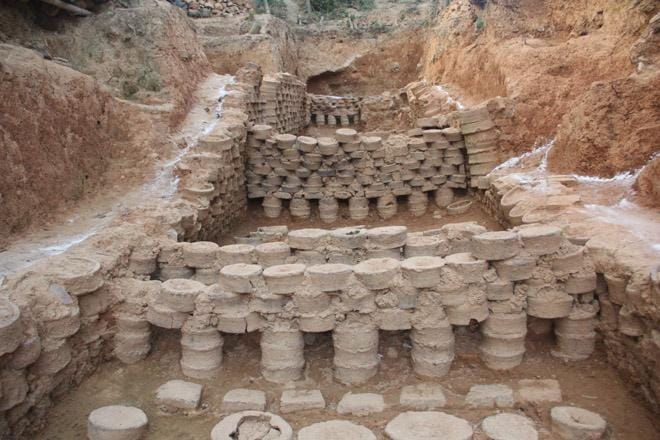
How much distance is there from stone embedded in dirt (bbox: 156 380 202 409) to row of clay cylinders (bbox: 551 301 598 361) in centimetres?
296

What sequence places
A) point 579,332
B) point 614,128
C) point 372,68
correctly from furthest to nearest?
point 372,68 < point 614,128 < point 579,332

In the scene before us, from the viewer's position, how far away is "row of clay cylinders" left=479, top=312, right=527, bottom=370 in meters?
4.01

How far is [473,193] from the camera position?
26.6 feet

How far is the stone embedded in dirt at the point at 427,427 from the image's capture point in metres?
3.46

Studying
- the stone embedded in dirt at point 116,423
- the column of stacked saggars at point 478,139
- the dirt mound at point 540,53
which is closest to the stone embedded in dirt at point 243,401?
the stone embedded in dirt at point 116,423

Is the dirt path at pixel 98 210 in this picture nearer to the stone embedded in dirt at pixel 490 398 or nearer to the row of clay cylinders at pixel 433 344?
the row of clay cylinders at pixel 433 344

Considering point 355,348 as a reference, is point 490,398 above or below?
below

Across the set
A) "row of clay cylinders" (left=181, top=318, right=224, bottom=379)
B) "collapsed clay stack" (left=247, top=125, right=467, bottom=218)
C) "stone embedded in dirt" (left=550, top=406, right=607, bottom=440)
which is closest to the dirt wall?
"collapsed clay stack" (left=247, top=125, right=467, bottom=218)

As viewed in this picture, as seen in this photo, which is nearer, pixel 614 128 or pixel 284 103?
pixel 614 128

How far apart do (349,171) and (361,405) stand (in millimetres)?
4897

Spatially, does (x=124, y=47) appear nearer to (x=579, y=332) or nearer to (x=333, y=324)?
(x=333, y=324)

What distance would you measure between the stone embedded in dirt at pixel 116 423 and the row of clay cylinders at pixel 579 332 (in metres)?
3.31

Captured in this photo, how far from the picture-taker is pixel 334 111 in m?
16.1

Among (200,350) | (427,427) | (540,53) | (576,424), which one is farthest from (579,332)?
(540,53)
